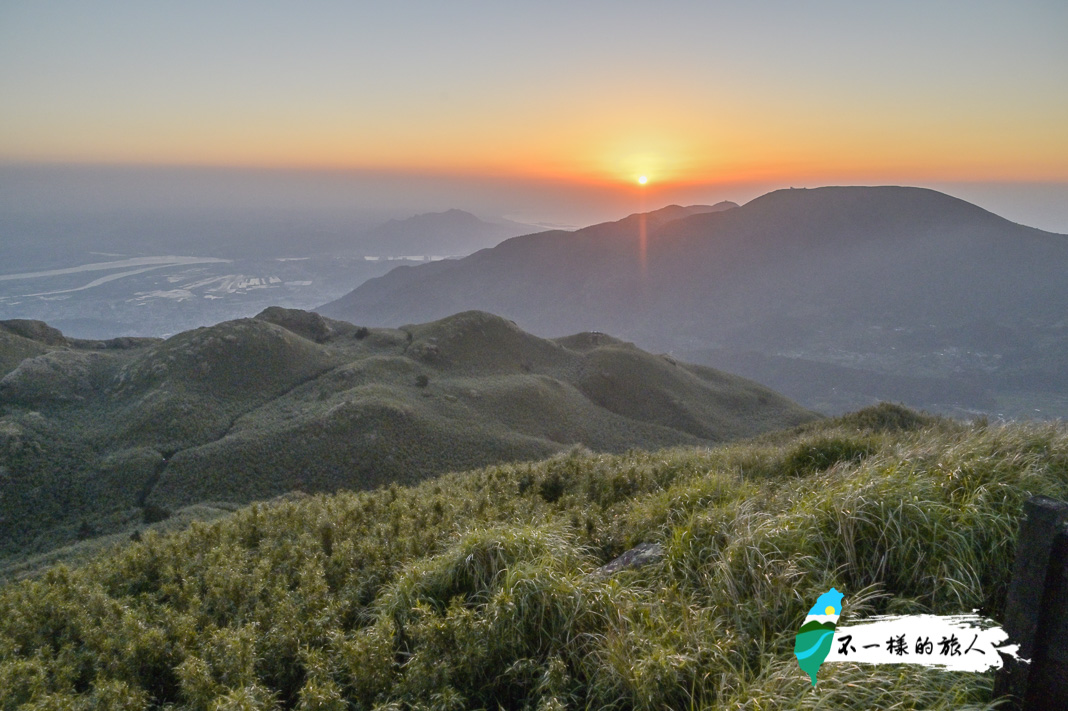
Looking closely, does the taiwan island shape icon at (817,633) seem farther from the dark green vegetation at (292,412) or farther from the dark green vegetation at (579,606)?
the dark green vegetation at (292,412)

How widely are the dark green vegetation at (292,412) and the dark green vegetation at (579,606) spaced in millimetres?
21476

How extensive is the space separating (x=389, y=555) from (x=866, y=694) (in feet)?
17.9

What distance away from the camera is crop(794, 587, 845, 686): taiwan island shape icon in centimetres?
376

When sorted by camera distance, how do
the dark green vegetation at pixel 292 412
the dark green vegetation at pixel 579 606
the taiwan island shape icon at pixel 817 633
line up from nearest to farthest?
the taiwan island shape icon at pixel 817 633, the dark green vegetation at pixel 579 606, the dark green vegetation at pixel 292 412

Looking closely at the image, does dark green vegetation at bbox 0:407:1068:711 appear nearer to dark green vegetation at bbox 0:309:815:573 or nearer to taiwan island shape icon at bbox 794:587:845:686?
taiwan island shape icon at bbox 794:587:845:686

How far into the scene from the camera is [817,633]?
396 cm

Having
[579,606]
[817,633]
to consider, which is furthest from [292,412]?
[817,633]

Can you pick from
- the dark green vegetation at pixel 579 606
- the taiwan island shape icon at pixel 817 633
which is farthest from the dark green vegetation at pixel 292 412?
the taiwan island shape icon at pixel 817 633

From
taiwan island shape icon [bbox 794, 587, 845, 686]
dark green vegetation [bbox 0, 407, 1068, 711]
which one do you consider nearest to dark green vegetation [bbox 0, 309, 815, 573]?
dark green vegetation [bbox 0, 407, 1068, 711]

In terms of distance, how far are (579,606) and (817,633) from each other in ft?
6.17

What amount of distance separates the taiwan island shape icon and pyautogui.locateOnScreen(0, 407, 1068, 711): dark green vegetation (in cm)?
8

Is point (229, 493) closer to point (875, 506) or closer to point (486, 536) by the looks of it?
point (486, 536)

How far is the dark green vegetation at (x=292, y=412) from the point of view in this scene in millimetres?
30922

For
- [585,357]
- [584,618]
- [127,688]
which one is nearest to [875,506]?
[584,618]
